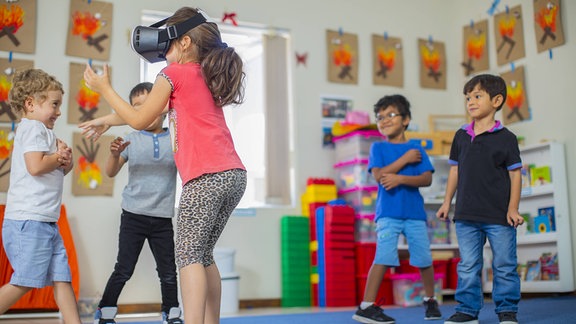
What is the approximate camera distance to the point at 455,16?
5605 mm

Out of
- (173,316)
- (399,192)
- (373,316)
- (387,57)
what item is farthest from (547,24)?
(173,316)

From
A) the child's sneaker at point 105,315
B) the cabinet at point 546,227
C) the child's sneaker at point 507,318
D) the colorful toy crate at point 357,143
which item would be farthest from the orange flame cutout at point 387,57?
the child's sneaker at point 105,315

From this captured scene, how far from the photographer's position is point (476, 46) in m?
5.33

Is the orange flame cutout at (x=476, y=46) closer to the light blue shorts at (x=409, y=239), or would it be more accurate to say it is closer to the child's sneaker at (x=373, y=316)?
the light blue shorts at (x=409, y=239)

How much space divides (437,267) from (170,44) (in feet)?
10.7

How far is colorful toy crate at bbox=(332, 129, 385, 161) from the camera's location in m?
4.65

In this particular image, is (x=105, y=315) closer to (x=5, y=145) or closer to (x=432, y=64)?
(x=5, y=145)

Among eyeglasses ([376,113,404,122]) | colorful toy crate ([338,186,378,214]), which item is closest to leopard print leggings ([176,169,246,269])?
eyeglasses ([376,113,404,122])

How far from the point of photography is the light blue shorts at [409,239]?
3.09m

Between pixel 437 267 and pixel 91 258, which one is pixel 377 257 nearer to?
pixel 437 267

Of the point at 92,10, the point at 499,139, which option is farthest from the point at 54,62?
the point at 499,139

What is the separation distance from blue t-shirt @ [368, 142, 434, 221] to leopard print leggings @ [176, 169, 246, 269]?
1.44 m

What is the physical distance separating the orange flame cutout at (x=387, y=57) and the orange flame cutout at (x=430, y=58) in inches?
11.4

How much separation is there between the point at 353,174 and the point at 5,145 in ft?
8.12
